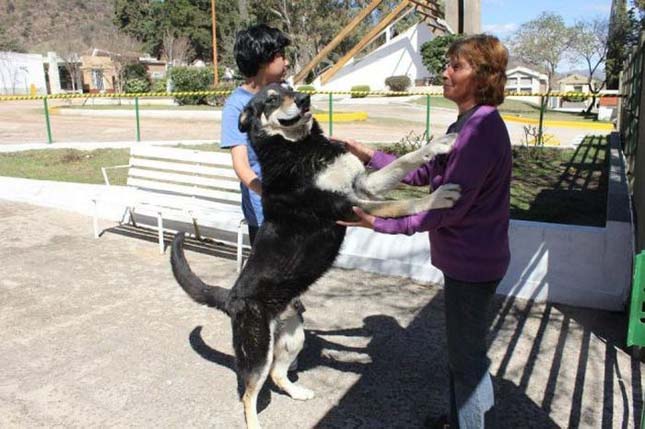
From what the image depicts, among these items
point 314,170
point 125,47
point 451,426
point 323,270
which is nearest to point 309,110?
point 314,170

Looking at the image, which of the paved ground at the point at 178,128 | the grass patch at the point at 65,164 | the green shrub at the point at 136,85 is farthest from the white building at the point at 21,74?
the grass patch at the point at 65,164

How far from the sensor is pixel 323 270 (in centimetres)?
295

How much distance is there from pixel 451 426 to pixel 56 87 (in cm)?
6926

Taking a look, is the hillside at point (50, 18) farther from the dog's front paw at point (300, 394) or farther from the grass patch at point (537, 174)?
the dog's front paw at point (300, 394)

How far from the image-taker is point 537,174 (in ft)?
28.8

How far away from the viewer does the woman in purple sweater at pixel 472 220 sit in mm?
2205

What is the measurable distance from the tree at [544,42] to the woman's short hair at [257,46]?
6094 cm

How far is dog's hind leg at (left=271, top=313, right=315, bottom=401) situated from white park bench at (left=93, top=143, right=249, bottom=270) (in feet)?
8.23

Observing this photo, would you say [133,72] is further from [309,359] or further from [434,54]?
[309,359]

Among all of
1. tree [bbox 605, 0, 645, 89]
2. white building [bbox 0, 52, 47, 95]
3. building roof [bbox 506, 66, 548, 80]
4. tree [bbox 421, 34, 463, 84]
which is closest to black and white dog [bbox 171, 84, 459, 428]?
tree [bbox 605, 0, 645, 89]

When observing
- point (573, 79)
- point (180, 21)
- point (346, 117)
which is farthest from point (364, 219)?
point (573, 79)

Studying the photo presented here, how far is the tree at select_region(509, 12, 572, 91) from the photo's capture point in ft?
192

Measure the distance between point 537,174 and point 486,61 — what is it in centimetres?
706

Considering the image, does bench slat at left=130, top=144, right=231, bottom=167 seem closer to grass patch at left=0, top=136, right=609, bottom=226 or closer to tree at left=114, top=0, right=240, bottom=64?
grass patch at left=0, top=136, right=609, bottom=226
